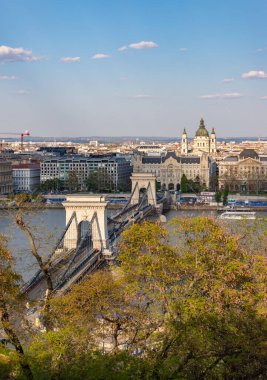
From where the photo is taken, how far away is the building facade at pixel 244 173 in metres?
50.6

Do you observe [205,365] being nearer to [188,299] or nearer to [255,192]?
[188,299]

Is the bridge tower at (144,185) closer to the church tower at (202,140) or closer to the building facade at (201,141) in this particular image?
the building facade at (201,141)

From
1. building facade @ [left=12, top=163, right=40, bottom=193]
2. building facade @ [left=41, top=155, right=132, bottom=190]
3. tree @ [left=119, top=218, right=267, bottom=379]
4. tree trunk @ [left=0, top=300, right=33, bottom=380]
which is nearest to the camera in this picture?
tree trunk @ [left=0, top=300, right=33, bottom=380]

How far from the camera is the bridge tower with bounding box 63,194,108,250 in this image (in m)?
21.1

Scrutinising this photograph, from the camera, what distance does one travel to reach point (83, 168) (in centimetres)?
5522

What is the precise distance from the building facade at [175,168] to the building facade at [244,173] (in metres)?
1.52

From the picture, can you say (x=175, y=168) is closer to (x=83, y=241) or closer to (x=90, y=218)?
(x=90, y=218)

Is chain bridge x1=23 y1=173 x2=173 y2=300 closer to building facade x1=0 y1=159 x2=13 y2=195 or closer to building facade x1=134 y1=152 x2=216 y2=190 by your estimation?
building facade x1=0 y1=159 x2=13 y2=195

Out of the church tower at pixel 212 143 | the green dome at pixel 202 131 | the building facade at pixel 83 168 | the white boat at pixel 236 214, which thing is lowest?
the white boat at pixel 236 214

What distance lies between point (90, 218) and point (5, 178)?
2824 centimetres

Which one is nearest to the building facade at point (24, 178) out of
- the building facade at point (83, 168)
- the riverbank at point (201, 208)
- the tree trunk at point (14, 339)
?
the building facade at point (83, 168)

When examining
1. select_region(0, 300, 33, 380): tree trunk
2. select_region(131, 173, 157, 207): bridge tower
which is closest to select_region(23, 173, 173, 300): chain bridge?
Answer: select_region(0, 300, 33, 380): tree trunk

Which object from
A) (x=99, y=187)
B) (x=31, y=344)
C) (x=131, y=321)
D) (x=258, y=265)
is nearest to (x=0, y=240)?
(x=31, y=344)

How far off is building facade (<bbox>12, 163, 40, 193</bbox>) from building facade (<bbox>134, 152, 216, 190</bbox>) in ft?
26.6
